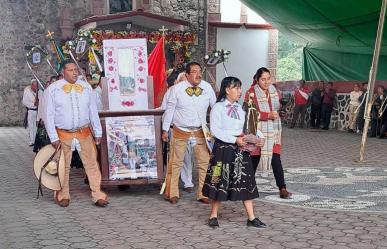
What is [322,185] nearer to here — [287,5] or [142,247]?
[142,247]

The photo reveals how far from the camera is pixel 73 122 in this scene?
7012 mm

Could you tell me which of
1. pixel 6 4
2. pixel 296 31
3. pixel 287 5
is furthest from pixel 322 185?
pixel 6 4

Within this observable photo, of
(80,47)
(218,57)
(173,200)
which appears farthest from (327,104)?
(173,200)

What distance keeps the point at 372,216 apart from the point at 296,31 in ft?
46.7

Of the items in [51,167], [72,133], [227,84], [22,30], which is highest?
[22,30]

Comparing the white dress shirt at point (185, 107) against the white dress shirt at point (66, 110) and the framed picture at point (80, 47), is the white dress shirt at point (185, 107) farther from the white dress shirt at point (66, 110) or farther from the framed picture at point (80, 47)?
the framed picture at point (80, 47)

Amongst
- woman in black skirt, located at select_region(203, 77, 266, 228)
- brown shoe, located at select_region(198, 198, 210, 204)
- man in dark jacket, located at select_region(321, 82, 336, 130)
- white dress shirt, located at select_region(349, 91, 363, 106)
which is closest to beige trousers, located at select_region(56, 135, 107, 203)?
brown shoe, located at select_region(198, 198, 210, 204)

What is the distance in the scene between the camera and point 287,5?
55.5ft

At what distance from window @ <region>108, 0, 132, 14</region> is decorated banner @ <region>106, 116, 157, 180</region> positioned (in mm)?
13910

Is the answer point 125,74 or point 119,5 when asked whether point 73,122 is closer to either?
point 125,74

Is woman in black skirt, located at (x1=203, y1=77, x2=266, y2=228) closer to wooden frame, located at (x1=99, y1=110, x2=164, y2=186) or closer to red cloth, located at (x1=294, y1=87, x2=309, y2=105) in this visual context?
wooden frame, located at (x1=99, y1=110, x2=164, y2=186)

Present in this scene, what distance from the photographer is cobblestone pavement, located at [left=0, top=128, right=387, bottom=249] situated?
17.6 feet

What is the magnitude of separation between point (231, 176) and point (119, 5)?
52.8ft

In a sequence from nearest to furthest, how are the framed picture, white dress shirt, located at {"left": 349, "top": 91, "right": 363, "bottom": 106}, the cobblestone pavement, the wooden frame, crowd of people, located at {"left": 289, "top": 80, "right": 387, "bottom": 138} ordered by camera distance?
the cobblestone pavement < the wooden frame < the framed picture < crowd of people, located at {"left": 289, "top": 80, "right": 387, "bottom": 138} < white dress shirt, located at {"left": 349, "top": 91, "right": 363, "bottom": 106}
